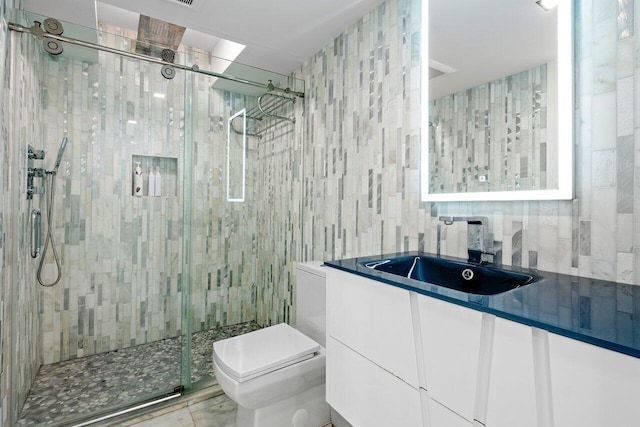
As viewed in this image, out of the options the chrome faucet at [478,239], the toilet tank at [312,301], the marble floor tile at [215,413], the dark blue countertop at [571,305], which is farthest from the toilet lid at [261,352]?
the chrome faucet at [478,239]

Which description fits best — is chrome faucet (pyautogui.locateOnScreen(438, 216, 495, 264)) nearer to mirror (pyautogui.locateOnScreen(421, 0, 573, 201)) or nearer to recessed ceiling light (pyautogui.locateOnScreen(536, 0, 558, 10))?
mirror (pyautogui.locateOnScreen(421, 0, 573, 201))

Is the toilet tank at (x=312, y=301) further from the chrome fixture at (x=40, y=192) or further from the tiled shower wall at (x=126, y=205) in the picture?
the chrome fixture at (x=40, y=192)

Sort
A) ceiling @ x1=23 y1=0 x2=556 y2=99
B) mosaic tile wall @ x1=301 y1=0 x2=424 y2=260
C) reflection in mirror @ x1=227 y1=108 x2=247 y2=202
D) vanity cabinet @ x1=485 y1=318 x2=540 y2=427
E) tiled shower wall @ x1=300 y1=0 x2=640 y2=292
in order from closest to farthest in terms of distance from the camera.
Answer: vanity cabinet @ x1=485 y1=318 x2=540 y2=427, tiled shower wall @ x1=300 y1=0 x2=640 y2=292, ceiling @ x1=23 y1=0 x2=556 y2=99, mosaic tile wall @ x1=301 y1=0 x2=424 y2=260, reflection in mirror @ x1=227 y1=108 x2=247 y2=202

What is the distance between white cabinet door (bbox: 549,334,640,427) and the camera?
0.55 metres

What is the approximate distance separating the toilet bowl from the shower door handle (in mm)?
1226

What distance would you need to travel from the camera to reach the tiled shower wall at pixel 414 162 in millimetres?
970

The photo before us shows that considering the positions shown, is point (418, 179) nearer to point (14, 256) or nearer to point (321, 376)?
point (321, 376)

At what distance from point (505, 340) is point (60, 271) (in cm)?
233

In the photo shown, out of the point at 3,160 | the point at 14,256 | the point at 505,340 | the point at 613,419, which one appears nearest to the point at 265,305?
the point at 14,256

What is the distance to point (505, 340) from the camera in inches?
28.6

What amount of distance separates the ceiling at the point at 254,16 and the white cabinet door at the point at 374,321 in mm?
1555

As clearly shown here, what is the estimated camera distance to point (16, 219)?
1615 millimetres

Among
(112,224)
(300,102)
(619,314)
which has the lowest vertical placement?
(619,314)

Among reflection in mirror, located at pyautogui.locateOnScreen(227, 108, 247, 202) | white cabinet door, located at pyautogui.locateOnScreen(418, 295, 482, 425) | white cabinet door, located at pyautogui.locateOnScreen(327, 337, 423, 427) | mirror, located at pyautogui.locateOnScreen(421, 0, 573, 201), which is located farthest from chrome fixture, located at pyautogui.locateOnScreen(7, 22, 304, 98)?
white cabinet door, located at pyautogui.locateOnScreen(418, 295, 482, 425)
